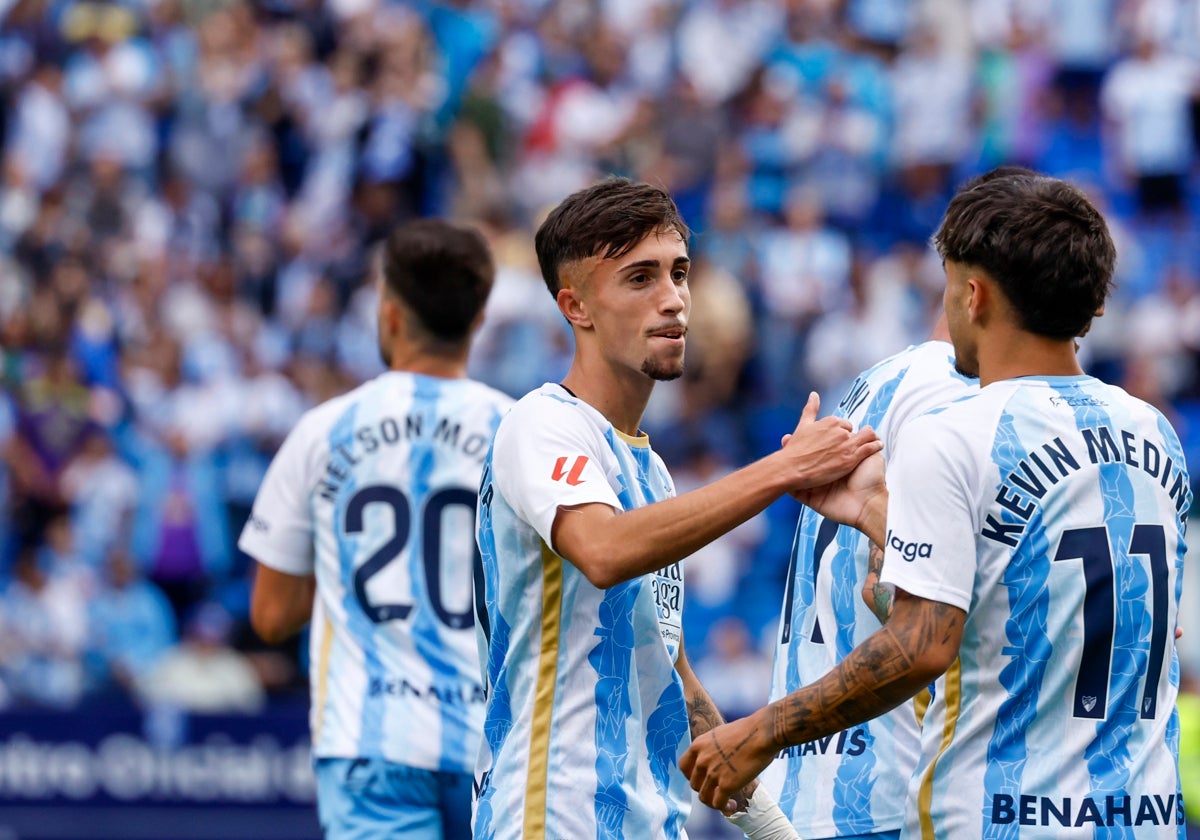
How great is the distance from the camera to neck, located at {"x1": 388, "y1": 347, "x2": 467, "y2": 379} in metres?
5.85

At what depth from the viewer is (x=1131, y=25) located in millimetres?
15320

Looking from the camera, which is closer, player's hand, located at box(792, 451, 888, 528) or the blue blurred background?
player's hand, located at box(792, 451, 888, 528)

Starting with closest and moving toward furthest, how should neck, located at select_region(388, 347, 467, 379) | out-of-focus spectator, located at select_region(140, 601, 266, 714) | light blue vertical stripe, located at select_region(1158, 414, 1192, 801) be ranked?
light blue vertical stripe, located at select_region(1158, 414, 1192, 801), neck, located at select_region(388, 347, 467, 379), out-of-focus spectator, located at select_region(140, 601, 266, 714)

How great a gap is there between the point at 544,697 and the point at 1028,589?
1133 mm

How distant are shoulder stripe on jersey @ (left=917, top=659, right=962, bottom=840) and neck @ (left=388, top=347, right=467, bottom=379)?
8.42 feet

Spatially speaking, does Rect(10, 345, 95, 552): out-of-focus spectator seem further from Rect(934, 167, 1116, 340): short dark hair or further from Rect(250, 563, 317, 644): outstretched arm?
Rect(934, 167, 1116, 340): short dark hair

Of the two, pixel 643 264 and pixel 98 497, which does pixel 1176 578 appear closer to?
pixel 643 264

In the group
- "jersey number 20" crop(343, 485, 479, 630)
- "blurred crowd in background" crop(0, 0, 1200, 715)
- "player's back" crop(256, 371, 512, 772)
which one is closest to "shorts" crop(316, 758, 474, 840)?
"player's back" crop(256, 371, 512, 772)

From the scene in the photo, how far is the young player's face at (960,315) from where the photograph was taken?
380cm

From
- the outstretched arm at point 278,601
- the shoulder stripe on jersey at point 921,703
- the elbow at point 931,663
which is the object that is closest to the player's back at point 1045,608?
the elbow at point 931,663

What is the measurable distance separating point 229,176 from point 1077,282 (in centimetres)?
1325

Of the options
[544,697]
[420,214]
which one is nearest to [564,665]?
[544,697]

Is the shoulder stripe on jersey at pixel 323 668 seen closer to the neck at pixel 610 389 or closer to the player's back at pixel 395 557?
the player's back at pixel 395 557

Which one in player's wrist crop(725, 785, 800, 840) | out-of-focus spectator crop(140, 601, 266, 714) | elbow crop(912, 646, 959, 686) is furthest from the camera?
out-of-focus spectator crop(140, 601, 266, 714)
